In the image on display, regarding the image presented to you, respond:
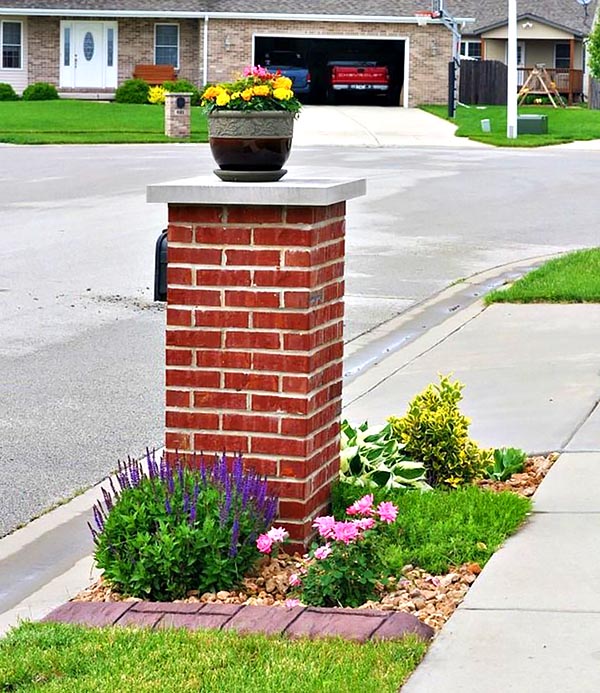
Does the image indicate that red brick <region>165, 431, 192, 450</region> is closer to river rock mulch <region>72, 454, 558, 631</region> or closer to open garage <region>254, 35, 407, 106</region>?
river rock mulch <region>72, 454, 558, 631</region>

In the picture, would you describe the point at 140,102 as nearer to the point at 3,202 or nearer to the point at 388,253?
the point at 3,202

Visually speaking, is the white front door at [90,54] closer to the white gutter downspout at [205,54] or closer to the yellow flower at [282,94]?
the white gutter downspout at [205,54]

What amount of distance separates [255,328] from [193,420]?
0.50 metres

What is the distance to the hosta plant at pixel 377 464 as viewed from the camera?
21.7 feet

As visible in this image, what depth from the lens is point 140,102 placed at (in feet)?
169

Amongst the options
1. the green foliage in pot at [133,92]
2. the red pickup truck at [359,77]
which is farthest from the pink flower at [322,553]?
the red pickup truck at [359,77]

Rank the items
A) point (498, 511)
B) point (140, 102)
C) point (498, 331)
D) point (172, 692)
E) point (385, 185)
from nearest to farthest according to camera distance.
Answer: point (172, 692) < point (498, 511) < point (498, 331) < point (385, 185) < point (140, 102)

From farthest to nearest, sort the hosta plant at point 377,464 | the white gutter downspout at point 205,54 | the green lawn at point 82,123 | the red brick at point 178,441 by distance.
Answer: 1. the white gutter downspout at point 205,54
2. the green lawn at point 82,123
3. the hosta plant at point 377,464
4. the red brick at point 178,441

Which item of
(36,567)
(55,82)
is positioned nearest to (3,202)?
(36,567)

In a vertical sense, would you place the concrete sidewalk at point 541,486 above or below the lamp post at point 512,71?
below

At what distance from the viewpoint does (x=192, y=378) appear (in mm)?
6035

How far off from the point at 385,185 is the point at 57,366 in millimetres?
15191

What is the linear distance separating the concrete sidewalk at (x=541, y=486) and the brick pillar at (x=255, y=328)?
956 mm

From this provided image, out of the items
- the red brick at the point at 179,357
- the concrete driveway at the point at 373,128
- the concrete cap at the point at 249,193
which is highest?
the concrete driveway at the point at 373,128
